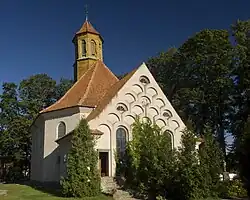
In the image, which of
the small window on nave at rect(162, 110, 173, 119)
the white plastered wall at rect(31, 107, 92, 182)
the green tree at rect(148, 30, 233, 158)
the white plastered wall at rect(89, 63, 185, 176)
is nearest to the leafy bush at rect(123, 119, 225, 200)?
the white plastered wall at rect(89, 63, 185, 176)

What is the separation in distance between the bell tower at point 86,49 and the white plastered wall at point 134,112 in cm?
926

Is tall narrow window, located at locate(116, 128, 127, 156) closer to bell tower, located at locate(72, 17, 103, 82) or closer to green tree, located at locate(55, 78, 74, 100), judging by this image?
bell tower, located at locate(72, 17, 103, 82)

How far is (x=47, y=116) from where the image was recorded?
1184 inches

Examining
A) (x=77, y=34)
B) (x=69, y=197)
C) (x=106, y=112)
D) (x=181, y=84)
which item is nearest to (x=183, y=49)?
(x=181, y=84)

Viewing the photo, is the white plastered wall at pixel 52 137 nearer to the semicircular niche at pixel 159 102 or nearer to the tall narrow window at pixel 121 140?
the tall narrow window at pixel 121 140

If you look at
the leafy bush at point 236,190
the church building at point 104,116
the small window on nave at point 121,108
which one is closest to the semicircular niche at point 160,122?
the church building at point 104,116

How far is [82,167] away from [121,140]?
217 inches

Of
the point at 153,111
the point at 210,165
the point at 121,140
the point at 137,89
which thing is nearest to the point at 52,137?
the point at 121,140

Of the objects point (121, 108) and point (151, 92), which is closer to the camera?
point (121, 108)

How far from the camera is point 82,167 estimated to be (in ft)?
71.0

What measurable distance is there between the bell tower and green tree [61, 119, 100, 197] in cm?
1406

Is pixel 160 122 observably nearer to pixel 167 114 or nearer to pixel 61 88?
pixel 167 114

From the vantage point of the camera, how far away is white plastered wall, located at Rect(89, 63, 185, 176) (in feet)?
83.7

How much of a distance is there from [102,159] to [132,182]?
3624mm
